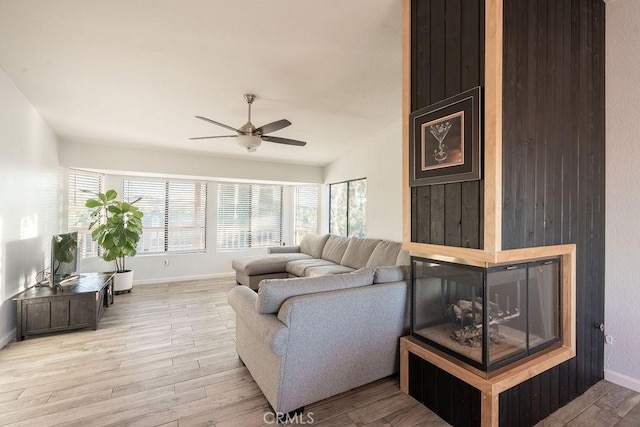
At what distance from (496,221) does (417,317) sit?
1036 mm

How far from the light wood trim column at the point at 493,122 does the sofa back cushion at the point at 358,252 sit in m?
2.99

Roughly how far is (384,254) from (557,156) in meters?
2.57

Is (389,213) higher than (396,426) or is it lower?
higher

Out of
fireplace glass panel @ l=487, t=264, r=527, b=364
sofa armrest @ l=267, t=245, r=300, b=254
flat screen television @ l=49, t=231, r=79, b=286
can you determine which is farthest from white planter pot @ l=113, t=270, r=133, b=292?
fireplace glass panel @ l=487, t=264, r=527, b=364

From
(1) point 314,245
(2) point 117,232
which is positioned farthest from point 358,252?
(2) point 117,232

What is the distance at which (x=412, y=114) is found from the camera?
2.07 metres

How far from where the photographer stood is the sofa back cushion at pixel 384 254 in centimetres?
408

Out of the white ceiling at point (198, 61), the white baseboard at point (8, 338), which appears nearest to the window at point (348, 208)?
the white ceiling at point (198, 61)

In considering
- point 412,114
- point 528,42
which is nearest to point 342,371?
point 412,114

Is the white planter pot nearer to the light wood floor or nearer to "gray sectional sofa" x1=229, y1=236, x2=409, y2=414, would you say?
the light wood floor

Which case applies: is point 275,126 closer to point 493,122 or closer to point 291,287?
point 291,287

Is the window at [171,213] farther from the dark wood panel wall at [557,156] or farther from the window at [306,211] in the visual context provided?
the dark wood panel wall at [557,156]

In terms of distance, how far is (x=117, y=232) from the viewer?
449 centimetres

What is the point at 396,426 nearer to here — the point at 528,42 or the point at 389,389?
the point at 389,389
